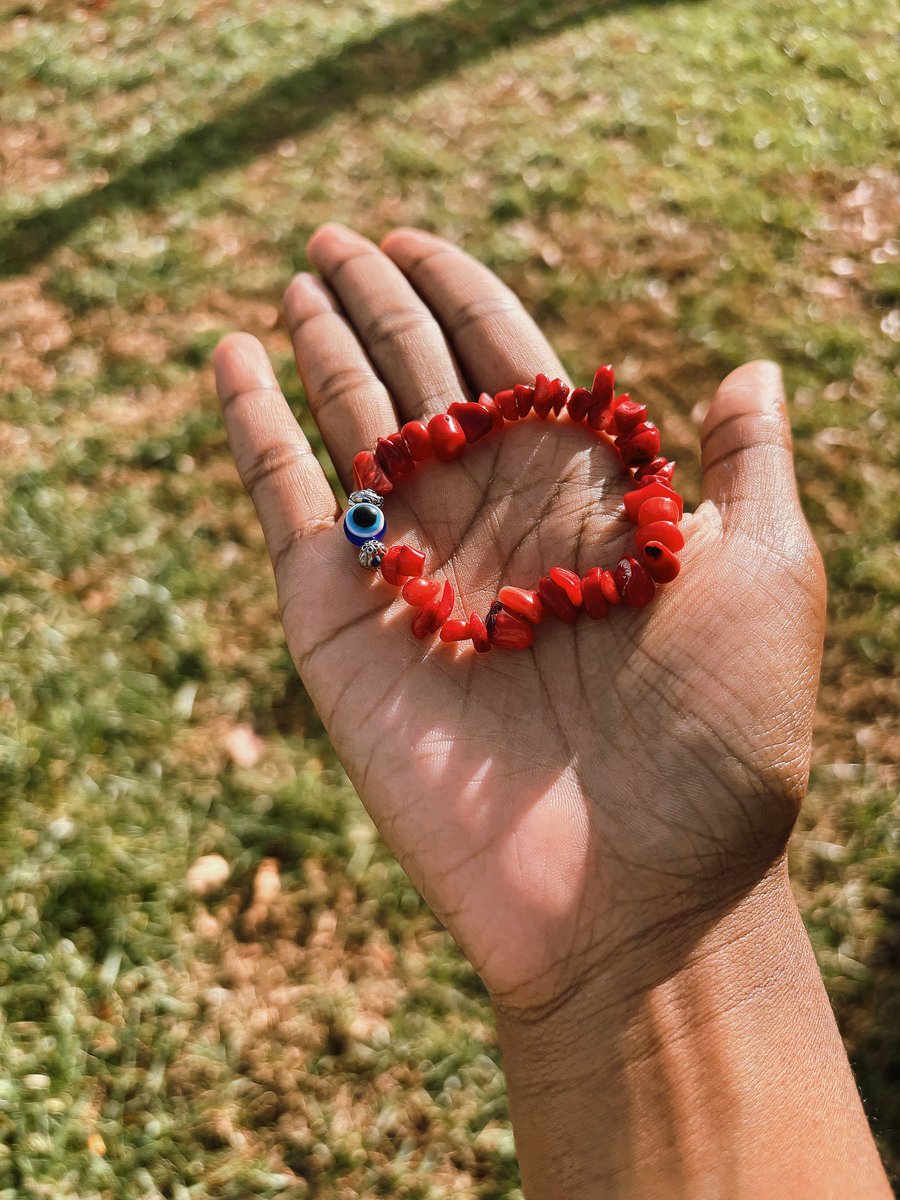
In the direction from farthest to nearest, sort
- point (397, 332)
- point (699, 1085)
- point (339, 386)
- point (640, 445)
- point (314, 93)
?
point (314, 93)
point (397, 332)
point (339, 386)
point (640, 445)
point (699, 1085)

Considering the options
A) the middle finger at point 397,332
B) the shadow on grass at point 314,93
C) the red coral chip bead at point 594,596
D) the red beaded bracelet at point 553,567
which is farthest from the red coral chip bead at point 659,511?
the shadow on grass at point 314,93

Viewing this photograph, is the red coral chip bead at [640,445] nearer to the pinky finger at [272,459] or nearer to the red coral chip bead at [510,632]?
the red coral chip bead at [510,632]

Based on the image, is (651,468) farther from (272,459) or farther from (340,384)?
(272,459)

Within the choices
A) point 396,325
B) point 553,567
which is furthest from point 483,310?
point 553,567

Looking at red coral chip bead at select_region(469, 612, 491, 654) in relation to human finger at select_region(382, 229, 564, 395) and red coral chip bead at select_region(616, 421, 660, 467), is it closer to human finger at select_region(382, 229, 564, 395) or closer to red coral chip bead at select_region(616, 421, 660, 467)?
red coral chip bead at select_region(616, 421, 660, 467)

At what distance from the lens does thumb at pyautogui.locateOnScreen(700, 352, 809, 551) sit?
2.71m

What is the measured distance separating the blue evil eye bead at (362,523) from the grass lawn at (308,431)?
123 centimetres

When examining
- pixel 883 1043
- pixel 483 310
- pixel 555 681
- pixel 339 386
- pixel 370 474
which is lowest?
pixel 883 1043

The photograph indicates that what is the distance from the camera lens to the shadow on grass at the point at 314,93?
5.65 metres

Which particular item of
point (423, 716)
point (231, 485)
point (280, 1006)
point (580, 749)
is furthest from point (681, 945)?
point (231, 485)

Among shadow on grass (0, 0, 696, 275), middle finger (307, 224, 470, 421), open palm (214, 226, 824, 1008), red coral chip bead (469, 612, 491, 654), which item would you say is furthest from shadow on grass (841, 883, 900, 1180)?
shadow on grass (0, 0, 696, 275)

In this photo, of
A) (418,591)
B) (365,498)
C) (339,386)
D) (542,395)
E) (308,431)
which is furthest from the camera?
(308,431)

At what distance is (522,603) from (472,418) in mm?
735

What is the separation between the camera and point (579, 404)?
3.16 meters
